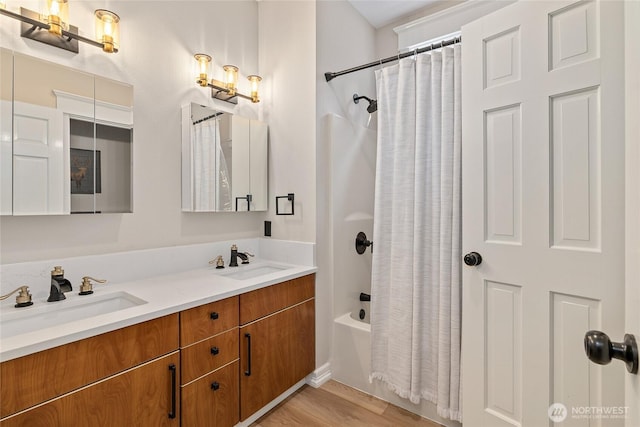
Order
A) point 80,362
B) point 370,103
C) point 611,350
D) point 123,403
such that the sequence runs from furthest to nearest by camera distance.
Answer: point 370,103
point 123,403
point 80,362
point 611,350

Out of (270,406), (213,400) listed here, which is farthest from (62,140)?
(270,406)

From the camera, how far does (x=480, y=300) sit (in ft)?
4.77

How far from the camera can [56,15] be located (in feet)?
4.57

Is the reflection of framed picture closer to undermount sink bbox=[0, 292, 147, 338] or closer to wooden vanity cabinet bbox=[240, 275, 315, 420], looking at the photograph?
undermount sink bbox=[0, 292, 147, 338]

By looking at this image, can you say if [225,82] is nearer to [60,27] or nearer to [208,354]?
[60,27]

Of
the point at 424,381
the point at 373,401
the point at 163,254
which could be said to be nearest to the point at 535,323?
the point at 424,381

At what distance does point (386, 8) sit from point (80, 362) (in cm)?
301

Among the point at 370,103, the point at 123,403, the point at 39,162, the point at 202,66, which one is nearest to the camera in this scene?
the point at 123,403

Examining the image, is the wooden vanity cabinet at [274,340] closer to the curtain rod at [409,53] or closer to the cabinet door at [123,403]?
the cabinet door at [123,403]

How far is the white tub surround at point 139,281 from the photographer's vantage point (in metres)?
1.05

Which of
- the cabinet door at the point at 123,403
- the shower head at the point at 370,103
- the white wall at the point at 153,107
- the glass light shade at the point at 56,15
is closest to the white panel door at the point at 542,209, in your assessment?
the shower head at the point at 370,103

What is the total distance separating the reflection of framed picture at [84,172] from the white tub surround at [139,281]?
1.14ft

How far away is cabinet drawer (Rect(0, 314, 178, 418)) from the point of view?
0.94 metres

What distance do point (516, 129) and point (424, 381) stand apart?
4.77ft
